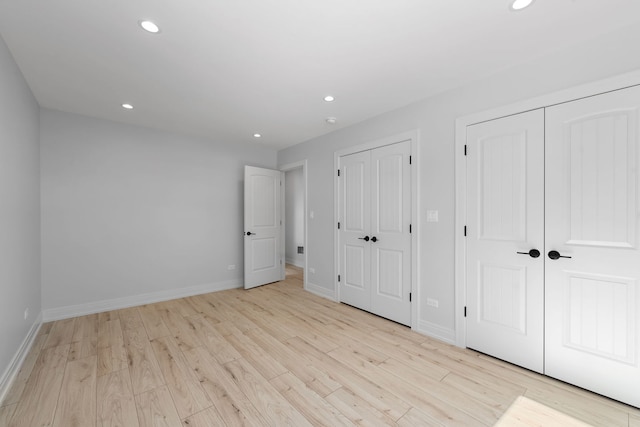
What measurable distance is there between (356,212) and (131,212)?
10.3 feet

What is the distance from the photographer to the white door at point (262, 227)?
175 inches

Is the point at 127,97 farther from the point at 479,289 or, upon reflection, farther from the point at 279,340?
the point at 479,289

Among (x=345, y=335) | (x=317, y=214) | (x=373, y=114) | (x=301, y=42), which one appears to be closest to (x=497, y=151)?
(x=373, y=114)

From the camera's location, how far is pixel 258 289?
4.44 m

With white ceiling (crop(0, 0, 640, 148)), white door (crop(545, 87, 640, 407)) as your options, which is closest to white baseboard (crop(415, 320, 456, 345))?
white door (crop(545, 87, 640, 407))

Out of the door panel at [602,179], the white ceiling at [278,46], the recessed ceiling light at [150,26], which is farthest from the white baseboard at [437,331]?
the recessed ceiling light at [150,26]

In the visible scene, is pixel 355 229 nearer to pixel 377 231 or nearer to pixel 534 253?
pixel 377 231

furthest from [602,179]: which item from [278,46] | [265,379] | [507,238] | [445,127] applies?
[265,379]

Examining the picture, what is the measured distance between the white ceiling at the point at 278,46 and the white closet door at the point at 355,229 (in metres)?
0.88

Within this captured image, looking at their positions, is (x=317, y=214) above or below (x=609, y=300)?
→ above

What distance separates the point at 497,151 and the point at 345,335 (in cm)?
229

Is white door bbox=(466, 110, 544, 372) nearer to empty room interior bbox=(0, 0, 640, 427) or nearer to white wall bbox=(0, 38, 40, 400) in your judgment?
empty room interior bbox=(0, 0, 640, 427)

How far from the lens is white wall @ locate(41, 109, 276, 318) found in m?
3.16

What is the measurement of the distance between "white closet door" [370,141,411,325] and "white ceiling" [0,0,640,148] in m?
0.67
